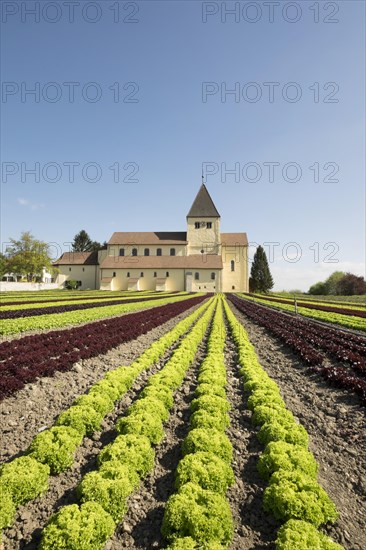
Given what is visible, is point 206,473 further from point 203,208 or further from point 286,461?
point 203,208

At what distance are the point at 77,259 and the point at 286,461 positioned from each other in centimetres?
7610

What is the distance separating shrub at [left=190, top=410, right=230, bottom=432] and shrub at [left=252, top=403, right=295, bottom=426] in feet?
2.00

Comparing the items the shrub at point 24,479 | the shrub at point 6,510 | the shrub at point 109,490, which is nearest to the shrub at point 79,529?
the shrub at point 109,490

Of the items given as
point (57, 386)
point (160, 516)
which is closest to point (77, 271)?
point (57, 386)

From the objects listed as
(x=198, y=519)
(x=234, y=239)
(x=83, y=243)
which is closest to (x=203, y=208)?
(x=234, y=239)

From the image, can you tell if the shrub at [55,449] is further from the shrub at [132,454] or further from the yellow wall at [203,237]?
the yellow wall at [203,237]

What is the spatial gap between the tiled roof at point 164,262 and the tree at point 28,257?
13.8 m

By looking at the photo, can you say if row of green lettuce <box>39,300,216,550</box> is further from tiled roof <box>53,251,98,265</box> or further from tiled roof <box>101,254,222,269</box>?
tiled roof <box>53,251,98,265</box>

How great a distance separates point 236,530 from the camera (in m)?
4.08

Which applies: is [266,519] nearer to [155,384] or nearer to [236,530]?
[236,530]

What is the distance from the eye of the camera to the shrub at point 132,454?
16.2ft

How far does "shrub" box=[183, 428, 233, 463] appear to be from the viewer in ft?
17.5

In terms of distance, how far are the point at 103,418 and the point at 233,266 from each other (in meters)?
67.9

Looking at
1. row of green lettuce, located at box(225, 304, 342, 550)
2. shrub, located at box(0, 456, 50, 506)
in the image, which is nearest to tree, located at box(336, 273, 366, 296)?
row of green lettuce, located at box(225, 304, 342, 550)
